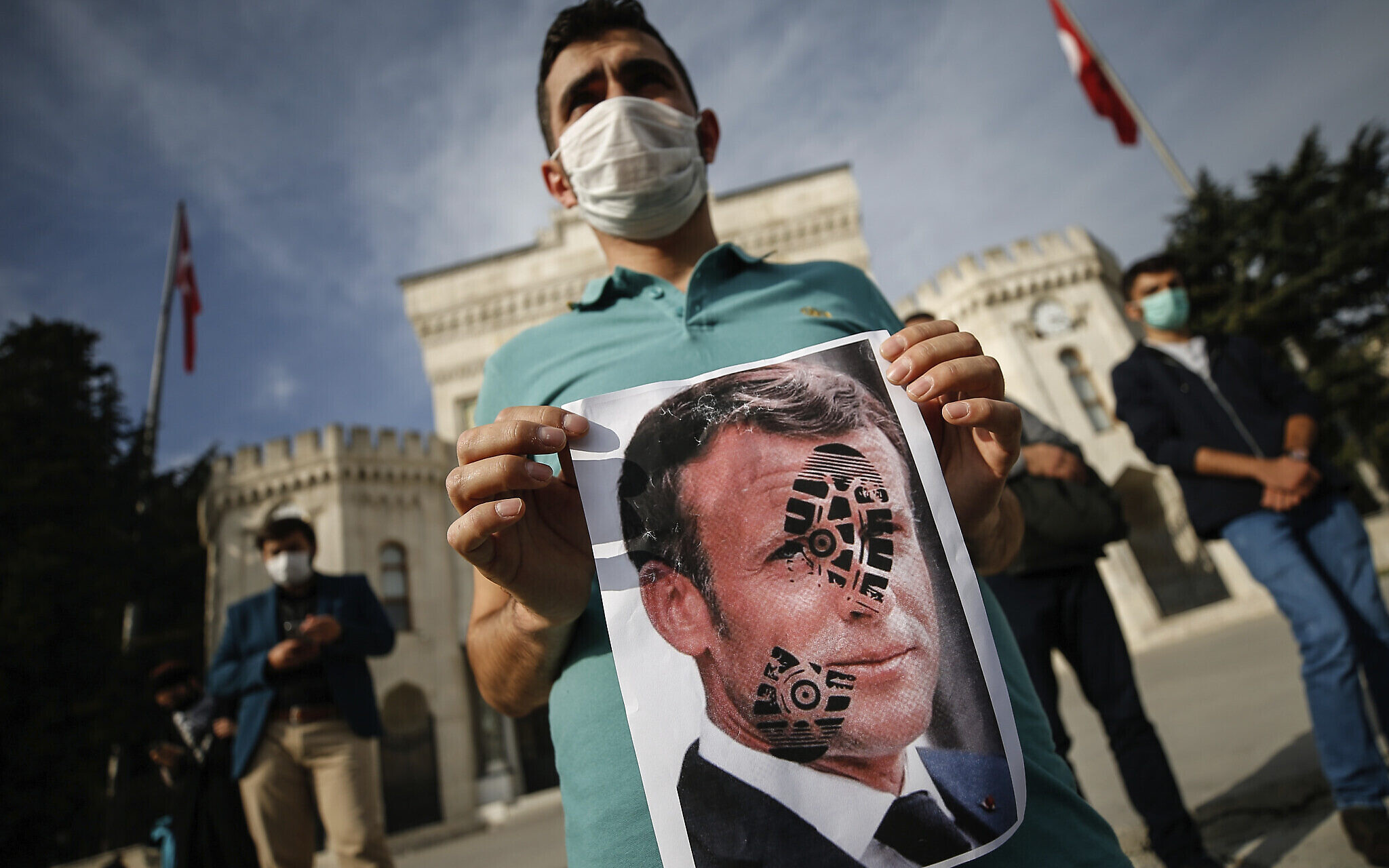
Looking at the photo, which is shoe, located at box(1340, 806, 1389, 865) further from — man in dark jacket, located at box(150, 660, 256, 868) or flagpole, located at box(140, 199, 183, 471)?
flagpole, located at box(140, 199, 183, 471)

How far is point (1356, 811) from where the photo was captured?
2.09 m

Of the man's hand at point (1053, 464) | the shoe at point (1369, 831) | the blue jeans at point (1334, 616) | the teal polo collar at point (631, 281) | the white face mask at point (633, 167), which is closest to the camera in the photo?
the teal polo collar at point (631, 281)

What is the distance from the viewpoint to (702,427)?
0.92 meters

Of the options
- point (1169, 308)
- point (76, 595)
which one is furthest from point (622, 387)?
point (76, 595)

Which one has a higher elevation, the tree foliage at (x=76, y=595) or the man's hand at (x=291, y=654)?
the tree foliage at (x=76, y=595)

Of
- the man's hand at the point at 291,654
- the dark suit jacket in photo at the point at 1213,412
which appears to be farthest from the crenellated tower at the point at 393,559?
the dark suit jacket in photo at the point at 1213,412

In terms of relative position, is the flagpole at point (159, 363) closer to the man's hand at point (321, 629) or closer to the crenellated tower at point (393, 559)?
the crenellated tower at point (393, 559)

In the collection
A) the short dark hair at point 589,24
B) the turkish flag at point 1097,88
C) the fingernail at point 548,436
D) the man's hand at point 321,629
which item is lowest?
the fingernail at point 548,436

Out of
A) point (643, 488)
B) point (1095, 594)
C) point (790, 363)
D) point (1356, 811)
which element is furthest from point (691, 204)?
point (1356, 811)

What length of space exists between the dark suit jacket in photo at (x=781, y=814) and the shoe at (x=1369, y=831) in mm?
2218

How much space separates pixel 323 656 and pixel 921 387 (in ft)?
10.9

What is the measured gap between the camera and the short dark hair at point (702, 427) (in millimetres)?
869

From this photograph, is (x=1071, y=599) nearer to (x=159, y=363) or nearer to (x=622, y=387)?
(x=622, y=387)

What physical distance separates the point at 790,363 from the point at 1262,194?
2840 centimetres
